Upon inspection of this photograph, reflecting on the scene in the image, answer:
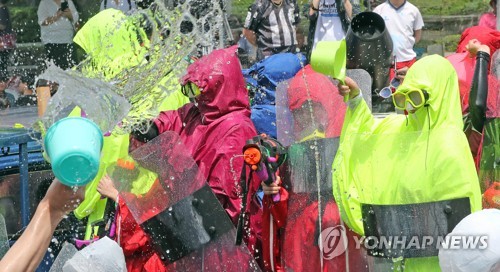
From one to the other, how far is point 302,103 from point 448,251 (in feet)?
7.25

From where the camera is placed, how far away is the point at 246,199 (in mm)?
5680

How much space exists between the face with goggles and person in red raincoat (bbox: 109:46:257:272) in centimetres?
99

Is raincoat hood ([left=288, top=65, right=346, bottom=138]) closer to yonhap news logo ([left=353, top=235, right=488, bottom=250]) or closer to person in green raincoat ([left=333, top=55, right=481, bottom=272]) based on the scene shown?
person in green raincoat ([left=333, top=55, right=481, bottom=272])

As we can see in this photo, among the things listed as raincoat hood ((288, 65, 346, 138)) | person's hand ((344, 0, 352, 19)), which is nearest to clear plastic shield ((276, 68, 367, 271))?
raincoat hood ((288, 65, 346, 138))

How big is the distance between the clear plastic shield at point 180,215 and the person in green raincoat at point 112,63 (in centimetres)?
8

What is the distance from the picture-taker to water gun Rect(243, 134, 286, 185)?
530cm

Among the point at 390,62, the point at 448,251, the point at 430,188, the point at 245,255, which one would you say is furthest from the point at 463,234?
the point at 390,62

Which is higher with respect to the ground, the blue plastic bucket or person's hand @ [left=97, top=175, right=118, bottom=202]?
the blue plastic bucket

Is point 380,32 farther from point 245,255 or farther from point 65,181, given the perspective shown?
point 65,181

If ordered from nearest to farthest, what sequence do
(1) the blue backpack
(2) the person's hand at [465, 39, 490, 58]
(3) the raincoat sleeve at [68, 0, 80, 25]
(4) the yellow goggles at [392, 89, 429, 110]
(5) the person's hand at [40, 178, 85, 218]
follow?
(5) the person's hand at [40, 178, 85, 218], (4) the yellow goggles at [392, 89, 429, 110], (2) the person's hand at [465, 39, 490, 58], (1) the blue backpack, (3) the raincoat sleeve at [68, 0, 80, 25]

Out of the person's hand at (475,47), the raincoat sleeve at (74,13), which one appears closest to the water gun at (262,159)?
the person's hand at (475,47)

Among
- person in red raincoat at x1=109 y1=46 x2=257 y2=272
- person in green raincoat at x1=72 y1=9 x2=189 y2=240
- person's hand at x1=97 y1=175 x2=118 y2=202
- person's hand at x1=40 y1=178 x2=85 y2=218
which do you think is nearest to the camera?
person's hand at x1=40 y1=178 x2=85 y2=218

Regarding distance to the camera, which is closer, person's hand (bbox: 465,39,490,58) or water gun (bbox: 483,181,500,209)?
water gun (bbox: 483,181,500,209)

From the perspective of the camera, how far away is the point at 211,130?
19.9 feet
